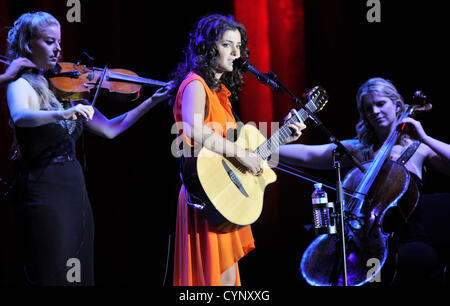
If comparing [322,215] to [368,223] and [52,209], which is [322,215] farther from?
[52,209]

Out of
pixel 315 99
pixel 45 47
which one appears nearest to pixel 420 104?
pixel 315 99

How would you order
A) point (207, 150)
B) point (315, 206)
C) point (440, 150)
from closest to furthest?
1. point (207, 150)
2. point (315, 206)
3. point (440, 150)

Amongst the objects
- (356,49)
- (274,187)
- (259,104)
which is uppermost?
(356,49)

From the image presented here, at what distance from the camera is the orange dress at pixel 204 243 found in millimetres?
2160

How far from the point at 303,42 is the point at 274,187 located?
1.16 meters

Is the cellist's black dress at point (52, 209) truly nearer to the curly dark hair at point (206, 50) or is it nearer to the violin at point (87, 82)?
the violin at point (87, 82)

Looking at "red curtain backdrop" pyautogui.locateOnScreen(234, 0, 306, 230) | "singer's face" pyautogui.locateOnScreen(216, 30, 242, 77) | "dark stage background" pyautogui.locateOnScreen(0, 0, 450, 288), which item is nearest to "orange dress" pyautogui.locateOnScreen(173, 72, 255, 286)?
"singer's face" pyautogui.locateOnScreen(216, 30, 242, 77)

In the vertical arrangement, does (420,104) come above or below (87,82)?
below

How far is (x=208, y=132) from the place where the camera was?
7.16ft

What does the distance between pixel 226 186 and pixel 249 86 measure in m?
1.72

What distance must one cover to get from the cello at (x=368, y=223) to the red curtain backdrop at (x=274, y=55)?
3.25 feet

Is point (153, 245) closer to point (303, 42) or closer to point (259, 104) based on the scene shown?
point (259, 104)

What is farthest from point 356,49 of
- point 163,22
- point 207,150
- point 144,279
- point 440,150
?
point 144,279

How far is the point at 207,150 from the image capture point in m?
2.20
